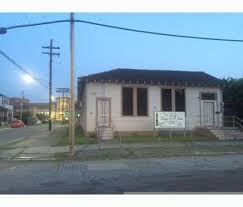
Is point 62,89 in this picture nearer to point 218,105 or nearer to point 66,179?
point 218,105

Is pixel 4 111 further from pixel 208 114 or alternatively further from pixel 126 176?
pixel 126 176

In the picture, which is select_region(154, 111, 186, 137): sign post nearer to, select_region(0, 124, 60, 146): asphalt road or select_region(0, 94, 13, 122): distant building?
select_region(0, 124, 60, 146): asphalt road

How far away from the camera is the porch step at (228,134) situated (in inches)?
1113

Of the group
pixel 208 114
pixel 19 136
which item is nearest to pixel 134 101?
pixel 208 114

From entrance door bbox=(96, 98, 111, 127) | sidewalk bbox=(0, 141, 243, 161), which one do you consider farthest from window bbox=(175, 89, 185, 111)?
sidewalk bbox=(0, 141, 243, 161)

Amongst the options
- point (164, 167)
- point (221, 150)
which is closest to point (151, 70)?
point (221, 150)

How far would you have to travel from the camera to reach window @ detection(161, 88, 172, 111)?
3169 cm

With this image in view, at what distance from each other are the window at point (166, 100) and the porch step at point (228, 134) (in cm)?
368

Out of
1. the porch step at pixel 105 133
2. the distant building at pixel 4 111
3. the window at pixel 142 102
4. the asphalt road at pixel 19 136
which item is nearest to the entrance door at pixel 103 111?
the porch step at pixel 105 133

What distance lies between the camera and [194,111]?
1268 inches

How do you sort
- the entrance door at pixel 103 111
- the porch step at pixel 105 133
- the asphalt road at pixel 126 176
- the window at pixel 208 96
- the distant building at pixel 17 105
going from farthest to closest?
the distant building at pixel 17 105 → the window at pixel 208 96 → the entrance door at pixel 103 111 → the porch step at pixel 105 133 → the asphalt road at pixel 126 176

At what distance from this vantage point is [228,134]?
2881cm

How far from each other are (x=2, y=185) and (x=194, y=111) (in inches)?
857

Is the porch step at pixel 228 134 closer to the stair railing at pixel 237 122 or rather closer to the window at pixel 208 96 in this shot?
the stair railing at pixel 237 122
